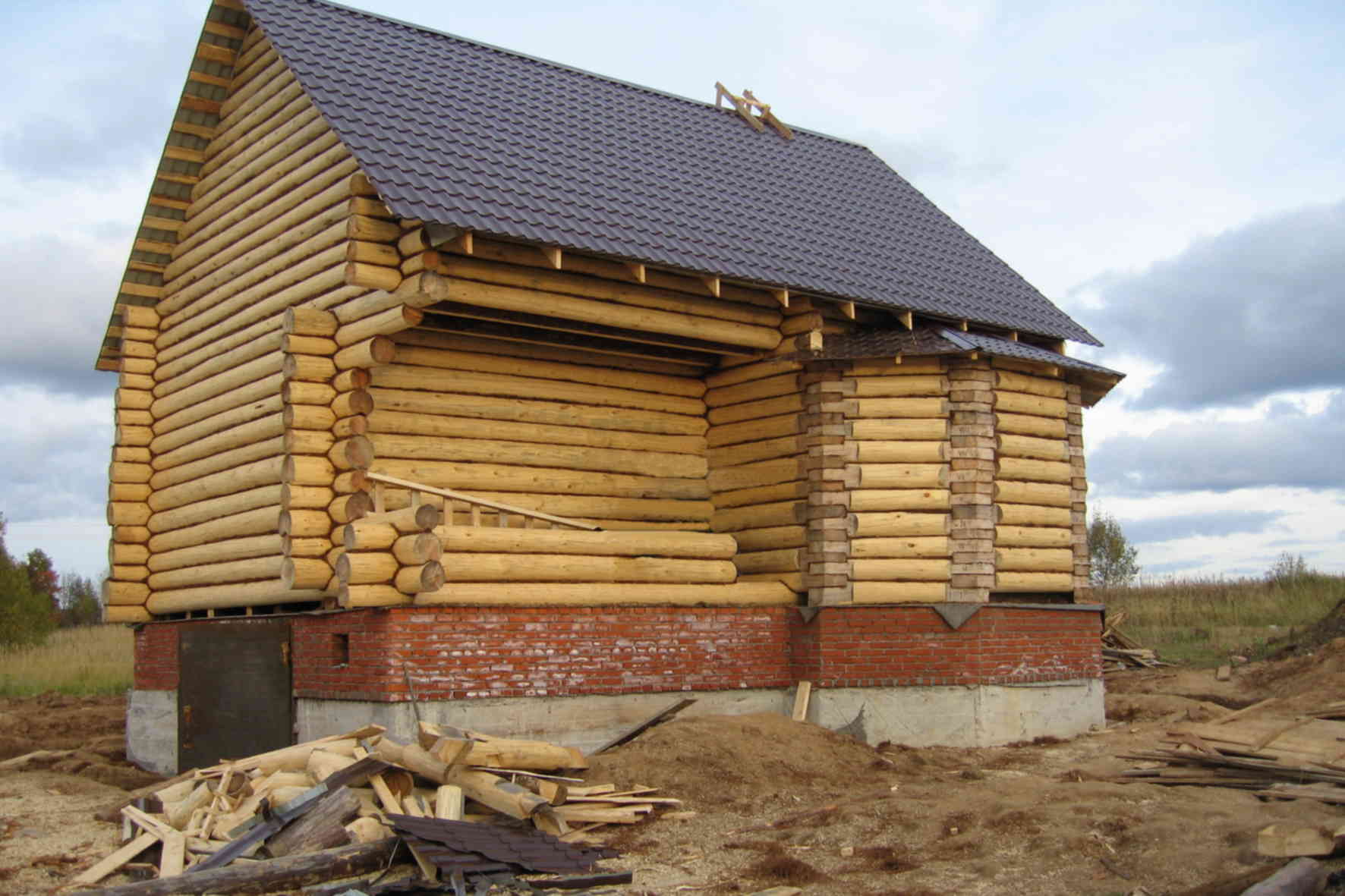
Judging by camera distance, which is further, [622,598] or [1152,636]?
[1152,636]

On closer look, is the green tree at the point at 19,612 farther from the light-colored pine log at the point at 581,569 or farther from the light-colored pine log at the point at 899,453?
the light-colored pine log at the point at 899,453

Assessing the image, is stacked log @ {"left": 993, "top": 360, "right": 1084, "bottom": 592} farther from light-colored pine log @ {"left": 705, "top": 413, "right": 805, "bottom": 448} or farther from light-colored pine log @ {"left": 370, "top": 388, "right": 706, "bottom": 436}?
light-colored pine log @ {"left": 370, "top": 388, "right": 706, "bottom": 436}

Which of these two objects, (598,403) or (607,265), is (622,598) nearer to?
(598,403)

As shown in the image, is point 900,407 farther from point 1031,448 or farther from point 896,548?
point 1031,448

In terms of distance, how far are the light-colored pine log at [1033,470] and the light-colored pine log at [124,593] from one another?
1037 centimetres

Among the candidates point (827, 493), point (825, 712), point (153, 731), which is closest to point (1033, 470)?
point (827, 493)

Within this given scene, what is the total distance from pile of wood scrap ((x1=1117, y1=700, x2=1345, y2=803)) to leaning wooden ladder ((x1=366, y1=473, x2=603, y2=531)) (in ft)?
19.8

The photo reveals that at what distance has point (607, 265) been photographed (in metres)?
13.8

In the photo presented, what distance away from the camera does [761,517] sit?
15.3m

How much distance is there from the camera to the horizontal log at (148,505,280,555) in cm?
1405

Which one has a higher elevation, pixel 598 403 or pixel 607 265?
pixel 607 265

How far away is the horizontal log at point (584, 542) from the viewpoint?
12.8 metres

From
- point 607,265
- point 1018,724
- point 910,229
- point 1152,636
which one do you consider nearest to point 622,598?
point 607,265

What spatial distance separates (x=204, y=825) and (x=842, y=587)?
702cm
